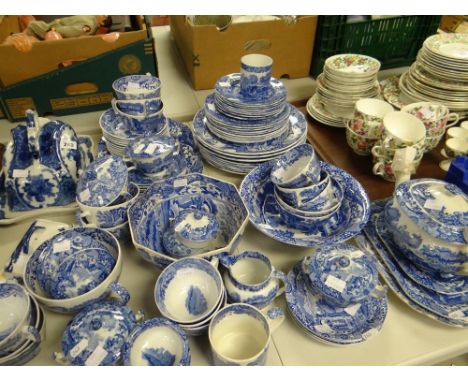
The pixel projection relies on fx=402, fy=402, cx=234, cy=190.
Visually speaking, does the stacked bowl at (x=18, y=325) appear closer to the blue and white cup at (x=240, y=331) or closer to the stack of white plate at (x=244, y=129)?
the blue and white cup at (x=240, y=331)

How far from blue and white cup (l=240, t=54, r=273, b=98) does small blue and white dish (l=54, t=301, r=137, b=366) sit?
24.3 inches

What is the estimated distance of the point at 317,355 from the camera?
0.76 metres

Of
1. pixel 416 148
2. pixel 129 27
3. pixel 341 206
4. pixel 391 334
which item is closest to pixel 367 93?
pixel 416 148

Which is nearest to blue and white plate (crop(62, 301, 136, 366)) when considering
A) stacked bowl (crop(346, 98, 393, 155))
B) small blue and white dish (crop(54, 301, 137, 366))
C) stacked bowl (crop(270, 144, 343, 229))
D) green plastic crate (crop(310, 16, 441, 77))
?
small blue and white dish (crop(54, 301, 137, 366))

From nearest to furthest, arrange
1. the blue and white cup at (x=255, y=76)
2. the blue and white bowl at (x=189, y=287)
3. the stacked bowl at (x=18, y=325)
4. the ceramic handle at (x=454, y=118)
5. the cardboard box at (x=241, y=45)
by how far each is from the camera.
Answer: the stacked bowl at (x=18, y=325), the blue and white bowl at (x=189, y=287), the blue and white cup at (x=255, y=76), the ceramic handle at (x=454, y=118), the cardboard box at (x=241, y=45)

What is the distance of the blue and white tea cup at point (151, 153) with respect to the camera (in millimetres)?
953

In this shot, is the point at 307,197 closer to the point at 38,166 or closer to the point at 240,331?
the point at 240,331

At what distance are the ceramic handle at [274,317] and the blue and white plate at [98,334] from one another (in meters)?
0.26

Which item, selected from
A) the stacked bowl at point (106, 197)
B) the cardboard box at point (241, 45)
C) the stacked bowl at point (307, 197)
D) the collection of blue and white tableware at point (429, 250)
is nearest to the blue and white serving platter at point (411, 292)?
the collection of blue and white tableware at point (429, 250)

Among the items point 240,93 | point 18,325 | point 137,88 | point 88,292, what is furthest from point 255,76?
point 18,325

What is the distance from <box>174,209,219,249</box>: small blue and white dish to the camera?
85cm

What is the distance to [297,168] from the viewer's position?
97 cm

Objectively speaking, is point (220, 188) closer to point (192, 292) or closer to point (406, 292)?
point (192, 292)

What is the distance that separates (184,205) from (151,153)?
148 millimetres
